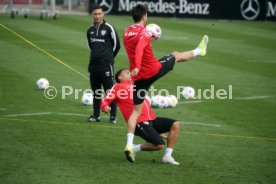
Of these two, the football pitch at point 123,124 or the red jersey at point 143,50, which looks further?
the red jersey at point 143,50

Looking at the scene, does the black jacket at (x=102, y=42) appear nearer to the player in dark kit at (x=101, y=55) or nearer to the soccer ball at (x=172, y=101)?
the player in dark kit at (x=101, y=55)

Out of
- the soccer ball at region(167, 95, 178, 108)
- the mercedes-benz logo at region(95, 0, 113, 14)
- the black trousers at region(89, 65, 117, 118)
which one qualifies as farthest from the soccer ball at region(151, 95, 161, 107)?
the mercedes-benz logo at region(95, 0, 113, 14)

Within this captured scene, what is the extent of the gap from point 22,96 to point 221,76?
21.3 feet

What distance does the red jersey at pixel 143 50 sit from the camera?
35.6 feet

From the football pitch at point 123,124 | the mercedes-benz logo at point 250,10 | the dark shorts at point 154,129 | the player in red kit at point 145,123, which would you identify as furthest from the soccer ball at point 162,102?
the mercedes-benz logo at point 250,10

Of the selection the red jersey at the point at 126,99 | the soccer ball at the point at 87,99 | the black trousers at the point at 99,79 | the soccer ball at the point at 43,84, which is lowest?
the soccer ball at the point at 43,84

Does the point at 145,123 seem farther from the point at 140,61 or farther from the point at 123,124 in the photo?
the point at 123,124

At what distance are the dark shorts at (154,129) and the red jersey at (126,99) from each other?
0.10 meters

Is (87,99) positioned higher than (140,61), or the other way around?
(140,61)

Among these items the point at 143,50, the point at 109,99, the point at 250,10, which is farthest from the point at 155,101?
the point at 250,10

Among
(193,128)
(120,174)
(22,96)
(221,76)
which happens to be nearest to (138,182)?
(120,174)

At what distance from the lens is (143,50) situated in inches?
427

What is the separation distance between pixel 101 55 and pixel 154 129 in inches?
144

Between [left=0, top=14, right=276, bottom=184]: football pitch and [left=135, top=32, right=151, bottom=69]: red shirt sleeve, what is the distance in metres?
1.55
